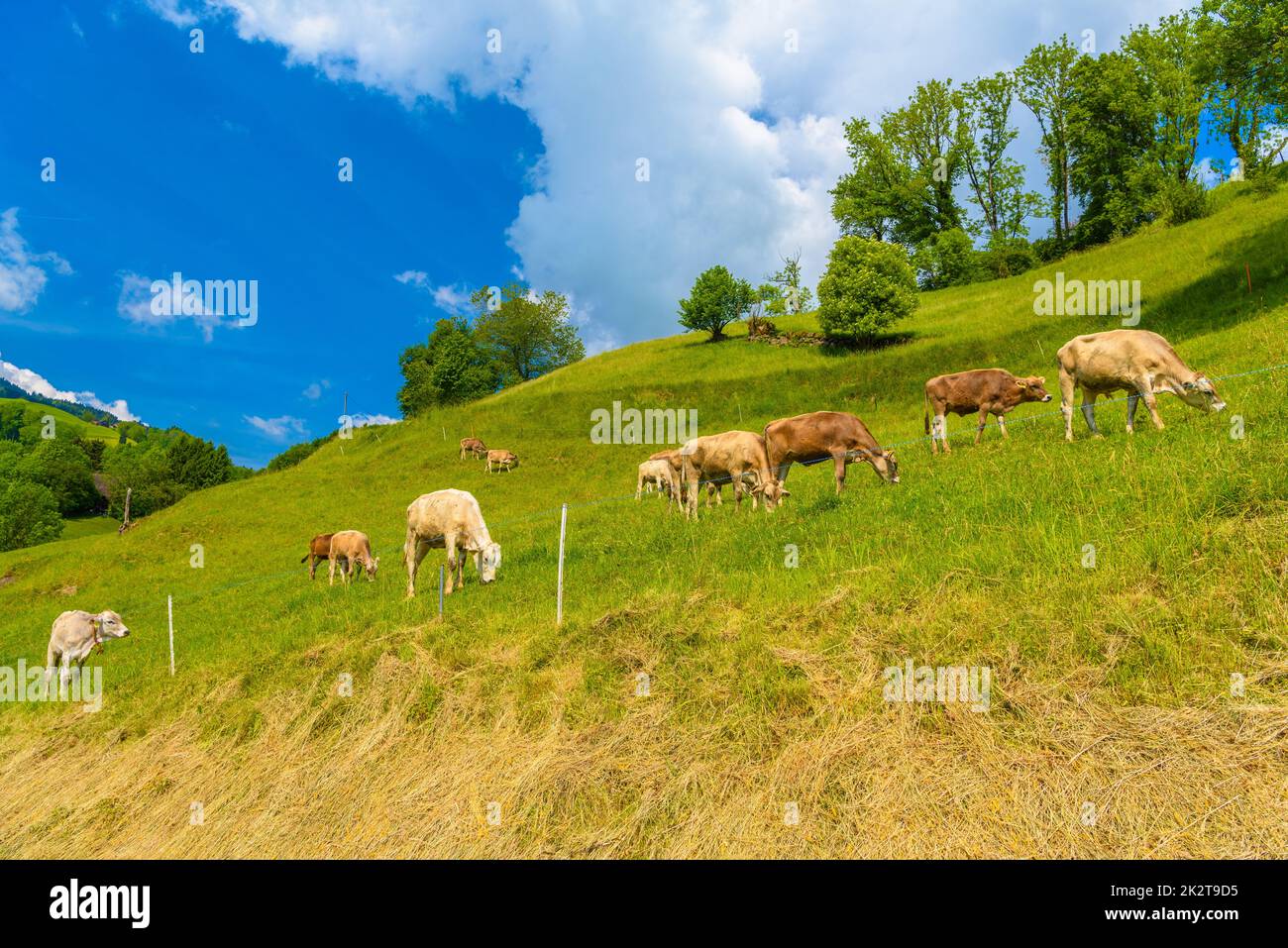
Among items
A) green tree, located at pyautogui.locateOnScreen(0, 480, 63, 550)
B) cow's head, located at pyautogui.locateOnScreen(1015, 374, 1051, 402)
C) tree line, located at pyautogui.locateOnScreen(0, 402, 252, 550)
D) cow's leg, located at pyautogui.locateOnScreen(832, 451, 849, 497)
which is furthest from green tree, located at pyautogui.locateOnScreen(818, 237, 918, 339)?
green tree, located at pyautogui.locateOnScreen(0, 480, 63, 550)

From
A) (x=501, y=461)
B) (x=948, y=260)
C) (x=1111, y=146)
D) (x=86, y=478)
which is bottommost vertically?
(x=501, y=461)

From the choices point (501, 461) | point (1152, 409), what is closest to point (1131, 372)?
point (1152, 409)

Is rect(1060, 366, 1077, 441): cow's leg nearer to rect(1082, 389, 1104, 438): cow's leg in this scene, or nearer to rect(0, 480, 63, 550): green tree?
rect(1082, 389, 1104, 438): cow's leg

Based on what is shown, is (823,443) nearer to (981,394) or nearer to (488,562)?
(981,394)

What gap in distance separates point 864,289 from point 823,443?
34015mm

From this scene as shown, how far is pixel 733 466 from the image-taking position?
16141mm

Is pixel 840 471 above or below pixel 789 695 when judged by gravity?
above

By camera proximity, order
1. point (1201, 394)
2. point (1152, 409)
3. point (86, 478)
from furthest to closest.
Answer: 1. point (86, 478)
2. point (1152, 409)
3. point (1201, 394)

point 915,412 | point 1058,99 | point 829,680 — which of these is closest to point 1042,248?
point 1058,99

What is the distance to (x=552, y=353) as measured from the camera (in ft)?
276

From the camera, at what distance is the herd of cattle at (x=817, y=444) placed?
11891 mm

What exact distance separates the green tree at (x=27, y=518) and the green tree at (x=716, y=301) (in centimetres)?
7148
